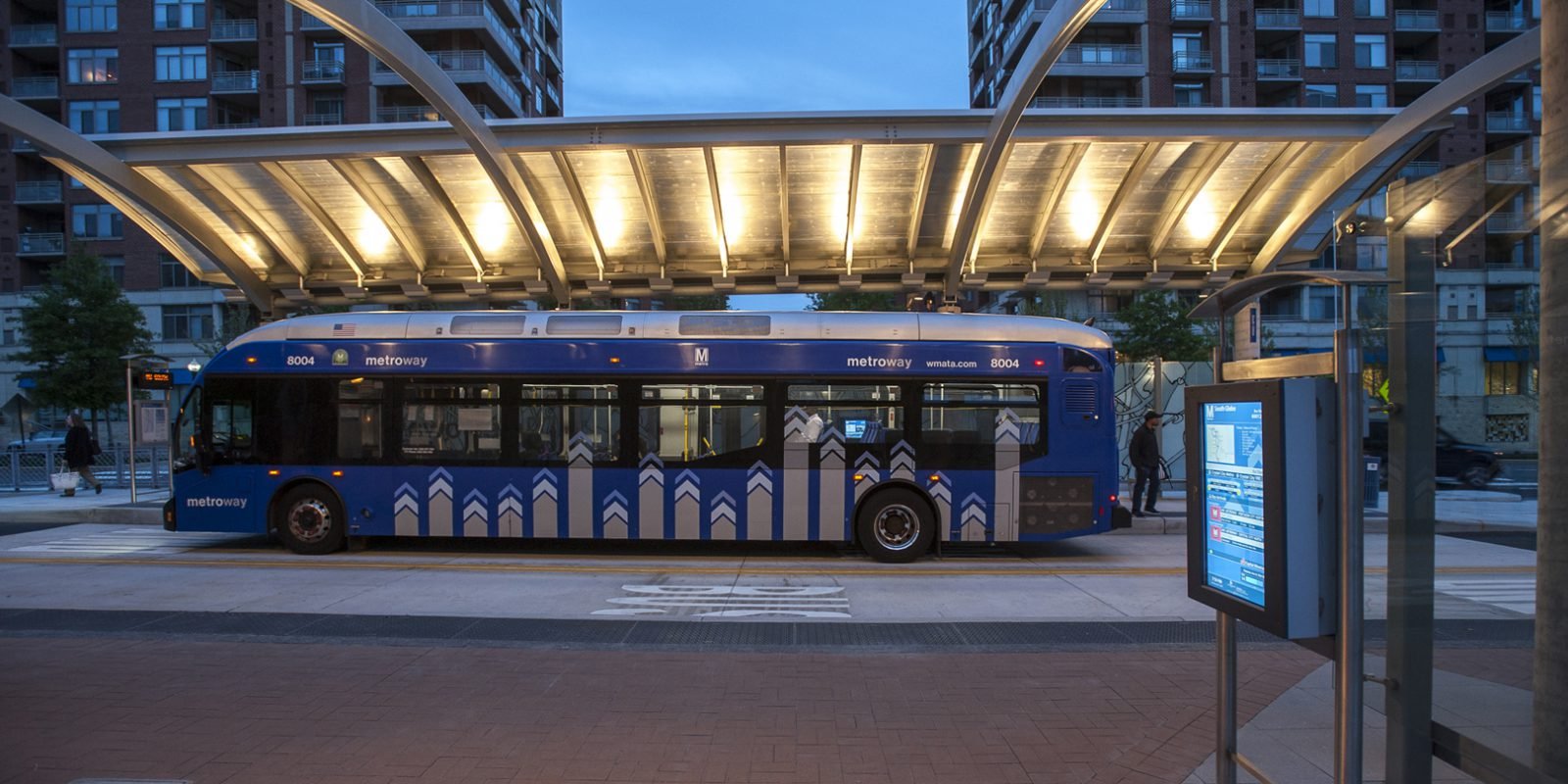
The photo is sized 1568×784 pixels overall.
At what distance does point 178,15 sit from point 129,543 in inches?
1793

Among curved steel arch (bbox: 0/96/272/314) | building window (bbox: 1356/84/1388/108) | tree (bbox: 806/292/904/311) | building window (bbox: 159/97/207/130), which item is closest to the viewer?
curved steel arch (bbox: 0/96/272/314)

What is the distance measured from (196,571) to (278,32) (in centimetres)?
4578

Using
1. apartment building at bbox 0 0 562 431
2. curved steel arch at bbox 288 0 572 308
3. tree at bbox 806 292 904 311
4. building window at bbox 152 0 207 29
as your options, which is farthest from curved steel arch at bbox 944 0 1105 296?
building window at bbox 152 0 207 29

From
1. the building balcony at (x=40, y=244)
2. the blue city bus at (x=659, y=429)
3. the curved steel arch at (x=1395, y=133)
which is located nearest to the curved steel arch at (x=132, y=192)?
the blue city bus at (x=659, y=429)

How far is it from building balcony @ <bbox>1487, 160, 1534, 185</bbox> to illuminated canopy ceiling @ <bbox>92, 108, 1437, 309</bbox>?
1126 centimetres

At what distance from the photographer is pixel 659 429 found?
38.4ft

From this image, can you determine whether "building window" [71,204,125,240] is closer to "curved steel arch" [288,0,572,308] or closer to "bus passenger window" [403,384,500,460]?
"curved steel arch" [288,0,572,308]

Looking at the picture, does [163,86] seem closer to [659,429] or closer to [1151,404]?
[659,429]

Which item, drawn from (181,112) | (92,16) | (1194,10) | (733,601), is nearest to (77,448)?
A: (733,601)

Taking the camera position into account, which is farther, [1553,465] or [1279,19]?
[1279,19]

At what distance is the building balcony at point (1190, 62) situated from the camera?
150 feet

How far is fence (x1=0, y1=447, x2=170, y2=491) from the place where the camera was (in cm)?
2189

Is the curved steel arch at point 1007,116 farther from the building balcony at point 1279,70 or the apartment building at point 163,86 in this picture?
the apartment building at point 163,86

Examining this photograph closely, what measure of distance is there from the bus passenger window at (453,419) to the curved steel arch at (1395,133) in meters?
10.3
